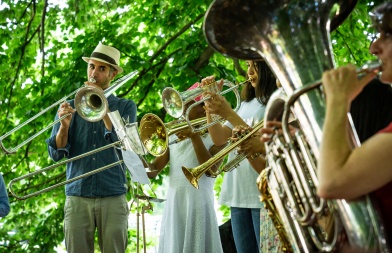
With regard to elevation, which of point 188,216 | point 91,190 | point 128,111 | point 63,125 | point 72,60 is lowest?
point 188,216

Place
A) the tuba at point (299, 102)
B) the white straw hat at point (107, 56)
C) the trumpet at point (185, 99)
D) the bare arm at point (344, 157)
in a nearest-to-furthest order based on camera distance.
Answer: the bare arm at point (344, 157) < the tuba at point (299, 102) < the trumpet at point (185, 99) < the white straw hat at point (107, 56)

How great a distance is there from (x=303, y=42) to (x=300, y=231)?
2.16 ft

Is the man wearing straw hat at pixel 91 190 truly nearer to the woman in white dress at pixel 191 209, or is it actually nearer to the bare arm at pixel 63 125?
the bare arm at pixel 63 125

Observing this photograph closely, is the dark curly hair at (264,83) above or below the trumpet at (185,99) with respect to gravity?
below

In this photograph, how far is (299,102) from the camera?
234 centimetres

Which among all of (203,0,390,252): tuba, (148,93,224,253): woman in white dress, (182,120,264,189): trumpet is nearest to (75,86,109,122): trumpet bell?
(148,93,224,253): woman in white dress

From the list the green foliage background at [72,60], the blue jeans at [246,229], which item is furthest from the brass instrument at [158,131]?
the green foliage background at [72,60]

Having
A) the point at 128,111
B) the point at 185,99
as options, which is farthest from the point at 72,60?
the point at 185,99

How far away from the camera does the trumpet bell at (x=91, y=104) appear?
5.08 m

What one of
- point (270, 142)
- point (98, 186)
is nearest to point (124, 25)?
point (98, 186)

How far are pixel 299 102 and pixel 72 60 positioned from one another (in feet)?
22.8

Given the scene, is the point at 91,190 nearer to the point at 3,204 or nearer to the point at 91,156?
the point at 91,156

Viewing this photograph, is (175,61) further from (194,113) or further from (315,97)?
(315,97)

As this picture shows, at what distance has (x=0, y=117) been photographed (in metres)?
9.99
